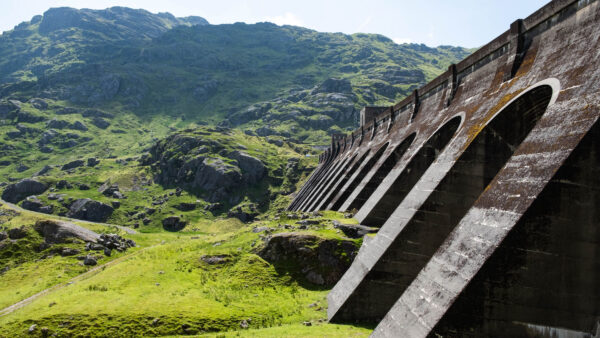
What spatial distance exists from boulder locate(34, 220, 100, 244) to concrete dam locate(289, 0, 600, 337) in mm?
25915

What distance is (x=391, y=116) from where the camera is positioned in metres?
40.7

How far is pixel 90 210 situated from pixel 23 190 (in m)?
37.4

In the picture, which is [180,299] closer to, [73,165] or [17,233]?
[17,233]

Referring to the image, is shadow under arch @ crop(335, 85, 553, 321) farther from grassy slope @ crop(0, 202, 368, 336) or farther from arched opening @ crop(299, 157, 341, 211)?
arched opening @ crop(299, 157, 341, 211)

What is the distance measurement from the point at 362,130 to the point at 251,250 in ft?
124

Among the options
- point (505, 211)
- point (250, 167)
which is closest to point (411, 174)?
point (505, 211)

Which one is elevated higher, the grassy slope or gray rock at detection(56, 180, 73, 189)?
the grassy slope

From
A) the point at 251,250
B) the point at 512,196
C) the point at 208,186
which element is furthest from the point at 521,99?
the point at 208,186

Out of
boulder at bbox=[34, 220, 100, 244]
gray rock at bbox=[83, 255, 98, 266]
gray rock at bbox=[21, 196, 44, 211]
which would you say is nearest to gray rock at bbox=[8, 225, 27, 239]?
boulder at bbox=[34, 220, 100, 244]

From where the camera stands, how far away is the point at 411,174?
75.0 ft

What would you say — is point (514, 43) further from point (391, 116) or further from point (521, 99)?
point (391, 116)

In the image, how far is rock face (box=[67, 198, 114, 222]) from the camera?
352ft

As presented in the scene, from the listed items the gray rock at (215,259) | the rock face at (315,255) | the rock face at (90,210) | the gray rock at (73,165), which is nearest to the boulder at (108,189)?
the rock face at (90,210)

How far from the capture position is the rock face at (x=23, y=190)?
122 m
